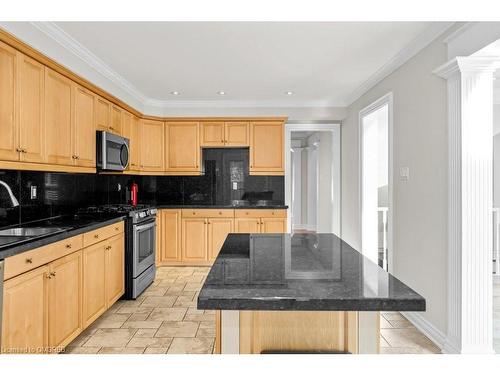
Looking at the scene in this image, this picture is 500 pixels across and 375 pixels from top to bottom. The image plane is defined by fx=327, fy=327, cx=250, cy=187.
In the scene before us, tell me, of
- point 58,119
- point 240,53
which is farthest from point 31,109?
point 240,53

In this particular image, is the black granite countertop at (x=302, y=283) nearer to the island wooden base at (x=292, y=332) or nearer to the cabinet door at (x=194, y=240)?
the island wooden base at (x=292, y=332)

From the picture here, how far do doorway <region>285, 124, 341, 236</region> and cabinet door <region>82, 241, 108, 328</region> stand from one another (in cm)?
308

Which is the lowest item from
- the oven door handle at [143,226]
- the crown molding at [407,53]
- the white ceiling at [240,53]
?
the oven door handle at [143,226]

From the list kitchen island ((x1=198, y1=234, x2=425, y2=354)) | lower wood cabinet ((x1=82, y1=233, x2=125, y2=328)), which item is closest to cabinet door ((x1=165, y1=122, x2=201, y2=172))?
lower wood cabinet ((x1=82, y1=233, x2=125, y2=328))

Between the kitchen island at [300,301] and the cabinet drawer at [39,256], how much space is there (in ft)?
3.73

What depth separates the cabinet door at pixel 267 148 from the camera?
502 cm

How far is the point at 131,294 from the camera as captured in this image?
3477 millimetres

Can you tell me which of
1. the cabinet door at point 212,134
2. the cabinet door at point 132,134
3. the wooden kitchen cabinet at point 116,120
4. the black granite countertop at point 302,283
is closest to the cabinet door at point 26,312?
the black granite countertop at point 302,283

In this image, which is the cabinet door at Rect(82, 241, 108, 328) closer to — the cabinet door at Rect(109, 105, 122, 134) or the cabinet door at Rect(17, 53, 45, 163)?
the cabinet door at Rect(17, 53, 45, 163)

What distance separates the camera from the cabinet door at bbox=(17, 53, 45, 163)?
2258 mm
